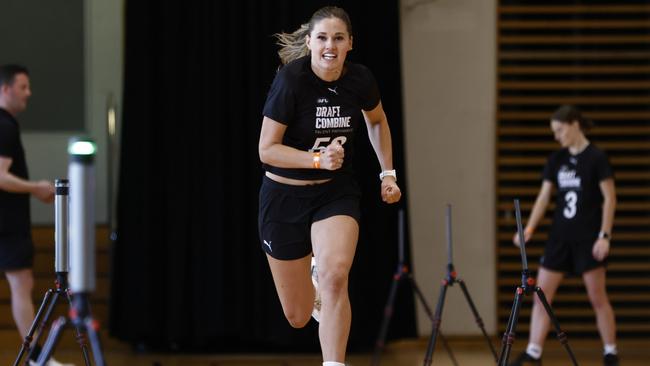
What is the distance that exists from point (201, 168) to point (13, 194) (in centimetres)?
226

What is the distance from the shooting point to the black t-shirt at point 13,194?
17.5 feet

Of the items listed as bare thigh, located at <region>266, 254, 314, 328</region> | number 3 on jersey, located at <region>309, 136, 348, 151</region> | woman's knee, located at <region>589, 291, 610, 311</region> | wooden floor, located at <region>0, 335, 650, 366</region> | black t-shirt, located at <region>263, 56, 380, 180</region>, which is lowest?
wooden floor, located at <region>0, 335, 650, 366</region>

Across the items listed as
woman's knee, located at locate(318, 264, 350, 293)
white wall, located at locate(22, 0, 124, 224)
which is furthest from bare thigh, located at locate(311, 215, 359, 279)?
white wall, located at locate(22, 0, 124, 224)

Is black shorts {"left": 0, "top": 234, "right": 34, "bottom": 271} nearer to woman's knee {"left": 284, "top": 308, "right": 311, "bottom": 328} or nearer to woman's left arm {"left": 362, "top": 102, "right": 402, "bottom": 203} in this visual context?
woman's knee {"left": 284, "top": 308, "right": 311, "bottom": 328}

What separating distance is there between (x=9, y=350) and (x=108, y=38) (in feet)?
8.91

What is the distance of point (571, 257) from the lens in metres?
6.45

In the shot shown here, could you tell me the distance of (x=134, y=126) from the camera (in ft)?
24.8

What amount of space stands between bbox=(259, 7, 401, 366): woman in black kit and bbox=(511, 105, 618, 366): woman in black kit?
241 centimetres

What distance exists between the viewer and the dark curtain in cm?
754

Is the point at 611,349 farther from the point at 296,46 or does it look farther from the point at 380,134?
the point at 296,46

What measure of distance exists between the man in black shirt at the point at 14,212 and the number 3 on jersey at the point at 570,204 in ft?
10.8

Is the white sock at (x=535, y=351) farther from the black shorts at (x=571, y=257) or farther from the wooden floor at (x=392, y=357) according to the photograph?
the wooden floor at (x=392, y=357)

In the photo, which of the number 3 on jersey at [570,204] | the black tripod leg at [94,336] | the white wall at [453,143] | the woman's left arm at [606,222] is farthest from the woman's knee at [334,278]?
the white wall at [453,143]

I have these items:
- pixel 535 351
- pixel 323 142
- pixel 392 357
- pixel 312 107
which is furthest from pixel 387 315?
pixel 312 107
